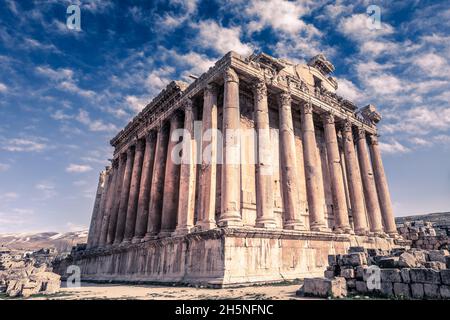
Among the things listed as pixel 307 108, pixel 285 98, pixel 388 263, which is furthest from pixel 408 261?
pixel 307 108

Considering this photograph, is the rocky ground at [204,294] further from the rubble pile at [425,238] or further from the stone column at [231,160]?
the rubble pile at [425,238]

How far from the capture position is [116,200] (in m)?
25.1

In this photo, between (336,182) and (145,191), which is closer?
(336,182)

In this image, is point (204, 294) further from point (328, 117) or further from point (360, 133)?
point (360, 133)

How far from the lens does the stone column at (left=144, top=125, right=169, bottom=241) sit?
58.5 feet

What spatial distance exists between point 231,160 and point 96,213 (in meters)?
23.8

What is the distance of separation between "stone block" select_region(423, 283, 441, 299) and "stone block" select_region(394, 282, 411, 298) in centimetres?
36

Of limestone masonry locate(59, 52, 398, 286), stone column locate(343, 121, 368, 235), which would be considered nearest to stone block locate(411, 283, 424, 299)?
limestone masonry locate(59, 52, 398, 286)

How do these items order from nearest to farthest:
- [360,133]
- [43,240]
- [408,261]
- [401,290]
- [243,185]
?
[401,290] < [408,261] < [243,185] < [360,133] < [43,240]

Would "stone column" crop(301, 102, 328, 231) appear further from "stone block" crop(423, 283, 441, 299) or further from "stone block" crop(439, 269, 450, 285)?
"stone block" crop(439, 269, 450, 285)

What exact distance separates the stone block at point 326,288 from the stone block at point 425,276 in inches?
63.9

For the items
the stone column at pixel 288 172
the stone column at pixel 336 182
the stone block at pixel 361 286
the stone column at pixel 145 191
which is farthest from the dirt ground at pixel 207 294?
the stone column at pixel 145 191

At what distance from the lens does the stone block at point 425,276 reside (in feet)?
21.1
